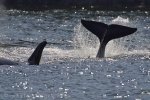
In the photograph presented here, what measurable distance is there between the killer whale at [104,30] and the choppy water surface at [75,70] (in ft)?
2.15

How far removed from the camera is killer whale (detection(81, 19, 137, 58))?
41250 mm

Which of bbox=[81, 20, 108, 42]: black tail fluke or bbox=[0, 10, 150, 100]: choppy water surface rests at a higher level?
bbox=[81, 20, 108, 42]: black tail fluke

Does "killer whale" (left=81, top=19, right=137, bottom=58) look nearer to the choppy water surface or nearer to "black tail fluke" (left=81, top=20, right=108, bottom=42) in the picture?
"black tail fluke" (left=81, top=20, right=108, bottom=42)

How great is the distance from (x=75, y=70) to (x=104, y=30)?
6.47 meters

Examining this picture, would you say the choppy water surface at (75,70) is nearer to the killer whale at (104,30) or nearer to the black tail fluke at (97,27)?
the killer whale at (104,30)

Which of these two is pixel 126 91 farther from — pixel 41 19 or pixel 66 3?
pixel 66 3

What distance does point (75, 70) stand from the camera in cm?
3638

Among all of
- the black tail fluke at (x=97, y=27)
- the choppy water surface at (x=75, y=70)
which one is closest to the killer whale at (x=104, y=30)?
the black tail fluke at (x=97, y=27)

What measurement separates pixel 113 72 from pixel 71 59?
4.77m

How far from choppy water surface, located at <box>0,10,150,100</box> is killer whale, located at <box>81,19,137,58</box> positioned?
654 mm

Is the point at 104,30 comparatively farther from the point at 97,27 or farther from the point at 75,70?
the point at 75,70

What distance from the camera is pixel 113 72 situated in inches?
1417

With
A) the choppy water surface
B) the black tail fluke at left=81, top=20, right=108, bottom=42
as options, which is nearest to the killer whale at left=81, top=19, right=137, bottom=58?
the black tail fluke at left=81, top=20, right=108, bottom=42

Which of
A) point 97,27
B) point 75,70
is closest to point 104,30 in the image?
point 97,27
